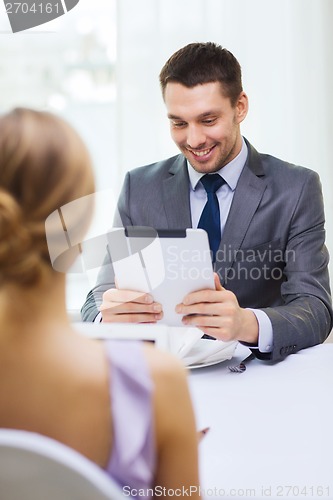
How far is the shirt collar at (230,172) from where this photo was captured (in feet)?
6.44

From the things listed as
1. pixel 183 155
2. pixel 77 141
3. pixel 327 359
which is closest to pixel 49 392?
pixel 77 141

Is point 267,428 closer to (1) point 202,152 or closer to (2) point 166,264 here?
(2) point 166,264

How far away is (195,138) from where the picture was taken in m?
1.95

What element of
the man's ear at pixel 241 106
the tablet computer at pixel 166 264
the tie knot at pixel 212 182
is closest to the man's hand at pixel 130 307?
the tablet computer at pixel 166 264

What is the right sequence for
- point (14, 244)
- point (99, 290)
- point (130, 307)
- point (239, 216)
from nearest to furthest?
point (14, 244), point (130, 307), point (99, 290), point (239, 216)

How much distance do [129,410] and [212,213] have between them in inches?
51.0

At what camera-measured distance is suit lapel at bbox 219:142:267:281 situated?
1859mm

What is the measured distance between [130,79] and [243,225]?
3.65ft

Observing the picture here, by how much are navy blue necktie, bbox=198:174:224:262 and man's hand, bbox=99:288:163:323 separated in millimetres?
480

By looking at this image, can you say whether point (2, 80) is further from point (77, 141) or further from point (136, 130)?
point (77, 141)

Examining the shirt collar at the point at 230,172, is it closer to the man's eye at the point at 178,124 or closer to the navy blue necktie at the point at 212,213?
the navy blue necktie at the point at 212,213

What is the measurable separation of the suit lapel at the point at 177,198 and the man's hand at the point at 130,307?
0.52 metres

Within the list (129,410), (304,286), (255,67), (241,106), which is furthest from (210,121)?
(129,410)

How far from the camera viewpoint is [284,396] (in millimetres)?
1226
